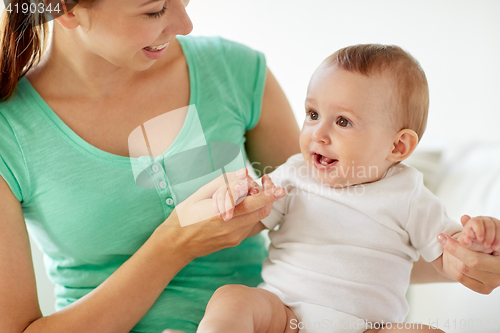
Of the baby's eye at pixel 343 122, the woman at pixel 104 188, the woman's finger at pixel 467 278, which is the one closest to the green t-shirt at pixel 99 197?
the woman at pixel 104 188

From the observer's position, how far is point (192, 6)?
0.67 metres

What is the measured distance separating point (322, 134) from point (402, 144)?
0.14 m

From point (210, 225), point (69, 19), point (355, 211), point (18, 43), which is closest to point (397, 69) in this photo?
point (355, 211)

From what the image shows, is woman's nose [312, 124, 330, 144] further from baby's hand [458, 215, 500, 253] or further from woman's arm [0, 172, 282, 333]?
baby's hand [458, 215, 500, 253]

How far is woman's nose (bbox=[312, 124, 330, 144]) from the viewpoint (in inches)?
26.8

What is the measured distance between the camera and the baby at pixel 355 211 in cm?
67

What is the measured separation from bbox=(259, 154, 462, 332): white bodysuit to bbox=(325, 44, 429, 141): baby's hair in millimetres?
111

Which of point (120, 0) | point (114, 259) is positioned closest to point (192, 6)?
point (120, 0)

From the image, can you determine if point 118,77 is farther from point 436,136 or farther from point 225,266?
point 436,136

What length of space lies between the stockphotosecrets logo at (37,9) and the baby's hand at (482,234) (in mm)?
614

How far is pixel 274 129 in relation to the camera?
3.05 feet

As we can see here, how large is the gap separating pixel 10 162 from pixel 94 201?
144 millimetres

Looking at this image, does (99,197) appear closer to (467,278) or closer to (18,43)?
(18,43)

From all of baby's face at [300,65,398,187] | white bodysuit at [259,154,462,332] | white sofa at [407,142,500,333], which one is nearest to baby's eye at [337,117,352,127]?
baby's face at [300,65,398,187]
